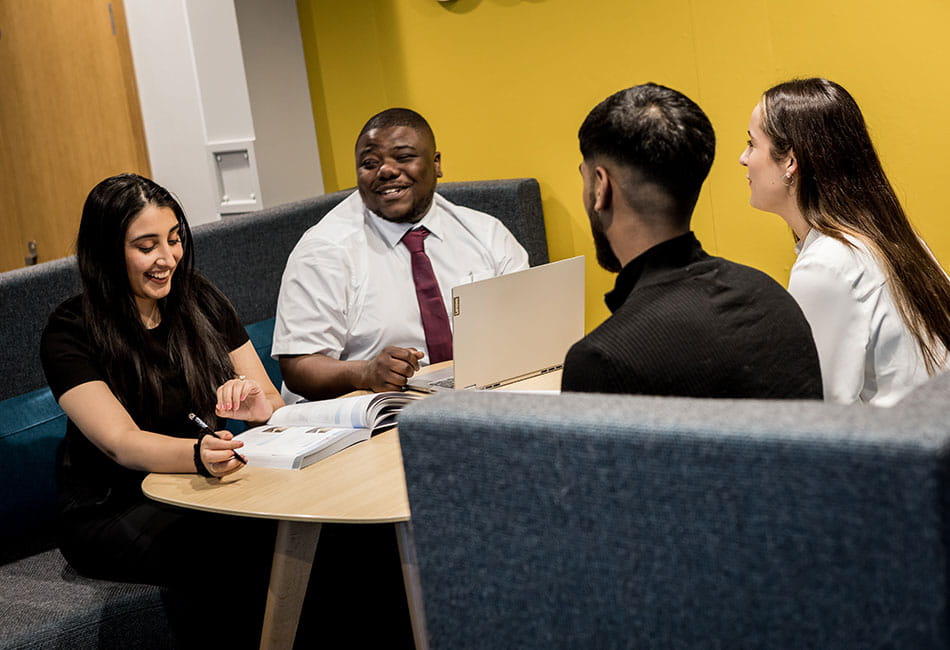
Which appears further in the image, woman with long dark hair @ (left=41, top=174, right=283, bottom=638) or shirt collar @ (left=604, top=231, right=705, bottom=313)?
woman with long dark hair @ (left=41, top=174, right=283, bottom=638)

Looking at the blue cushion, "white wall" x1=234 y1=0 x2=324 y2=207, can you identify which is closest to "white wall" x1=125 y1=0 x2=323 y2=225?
"white wall" x1=234 y1=0 x2=324 y2=207

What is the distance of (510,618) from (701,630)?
0.74 feet

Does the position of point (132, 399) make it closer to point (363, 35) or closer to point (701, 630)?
point (701, 630)

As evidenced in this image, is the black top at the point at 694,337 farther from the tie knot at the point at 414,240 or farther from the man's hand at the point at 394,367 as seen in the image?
the tie knot at the point at 414,240

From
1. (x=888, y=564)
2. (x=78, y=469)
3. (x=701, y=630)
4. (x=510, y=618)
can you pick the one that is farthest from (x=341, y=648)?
(x=888, y=564)

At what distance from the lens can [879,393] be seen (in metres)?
2.10

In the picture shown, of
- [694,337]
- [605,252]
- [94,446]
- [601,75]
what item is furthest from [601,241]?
[601,75]

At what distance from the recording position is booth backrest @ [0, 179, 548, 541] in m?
2.60

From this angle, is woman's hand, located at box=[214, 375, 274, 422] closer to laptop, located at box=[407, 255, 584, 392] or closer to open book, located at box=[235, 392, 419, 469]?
open book, located at box=[235, 392, 419, 469]

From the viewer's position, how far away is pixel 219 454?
1.96m

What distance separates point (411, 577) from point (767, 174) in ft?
3.89

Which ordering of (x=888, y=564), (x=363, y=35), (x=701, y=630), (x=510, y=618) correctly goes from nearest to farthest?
(x=888, y=564) → (x=701, y=630) → (x=510, y=618) → (x=363, y=35)

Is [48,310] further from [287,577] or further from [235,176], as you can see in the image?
[235,176]

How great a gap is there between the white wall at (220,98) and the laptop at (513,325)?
1.89 meters
